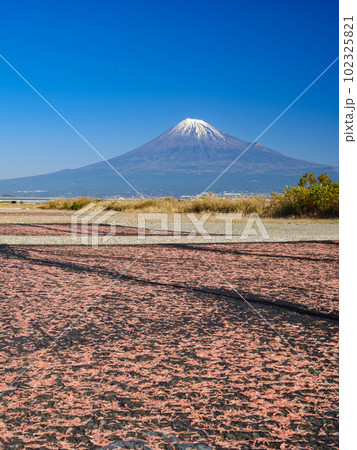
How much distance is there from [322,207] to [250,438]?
58.3ft

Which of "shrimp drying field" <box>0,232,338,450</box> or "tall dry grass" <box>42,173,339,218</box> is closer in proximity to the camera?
"shrimp drying field" <box>0,232,338,450</box>

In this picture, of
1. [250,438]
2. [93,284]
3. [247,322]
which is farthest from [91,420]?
[93,284]

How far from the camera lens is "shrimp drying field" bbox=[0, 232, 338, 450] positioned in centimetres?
179

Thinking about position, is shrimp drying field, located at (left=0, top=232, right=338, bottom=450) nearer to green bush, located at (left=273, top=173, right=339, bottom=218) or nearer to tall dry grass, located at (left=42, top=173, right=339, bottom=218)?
green bush, located at (left=273, top=173, right=339, bottom=218)

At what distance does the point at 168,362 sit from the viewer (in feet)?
8.30

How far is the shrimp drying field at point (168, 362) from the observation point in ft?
5.86

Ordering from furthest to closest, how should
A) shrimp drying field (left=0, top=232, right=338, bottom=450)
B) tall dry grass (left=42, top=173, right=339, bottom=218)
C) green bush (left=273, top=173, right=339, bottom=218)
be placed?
tall dry grass (left=42, top=173, right=339, bottom=218) < green bush (left=273, top=173, right=339, bottom=218) < shrimp drying field (left=0, top=232, right=338, bottom=450)

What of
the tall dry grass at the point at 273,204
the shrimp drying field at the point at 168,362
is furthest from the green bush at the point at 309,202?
the shrimp drying field at the point at 168,362

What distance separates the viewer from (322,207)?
18.6 meters

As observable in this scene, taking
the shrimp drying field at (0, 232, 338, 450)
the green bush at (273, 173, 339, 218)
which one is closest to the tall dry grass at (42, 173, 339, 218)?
the green bush at (273, 173, 339, 218)

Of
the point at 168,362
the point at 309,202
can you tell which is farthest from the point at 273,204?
the point at 168,362

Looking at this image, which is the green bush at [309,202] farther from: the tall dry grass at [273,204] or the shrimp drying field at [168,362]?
the shrimp drying field at [168,362]

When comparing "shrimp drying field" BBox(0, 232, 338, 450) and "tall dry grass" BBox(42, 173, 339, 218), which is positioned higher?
"tall dry grass" BBox(42, 173, 339, 218)

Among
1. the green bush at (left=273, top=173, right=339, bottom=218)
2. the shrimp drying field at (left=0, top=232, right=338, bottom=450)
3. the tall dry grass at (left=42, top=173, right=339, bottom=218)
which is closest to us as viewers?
the shrimp drying field at (left=0, top=232, right=338, bottom=450)
